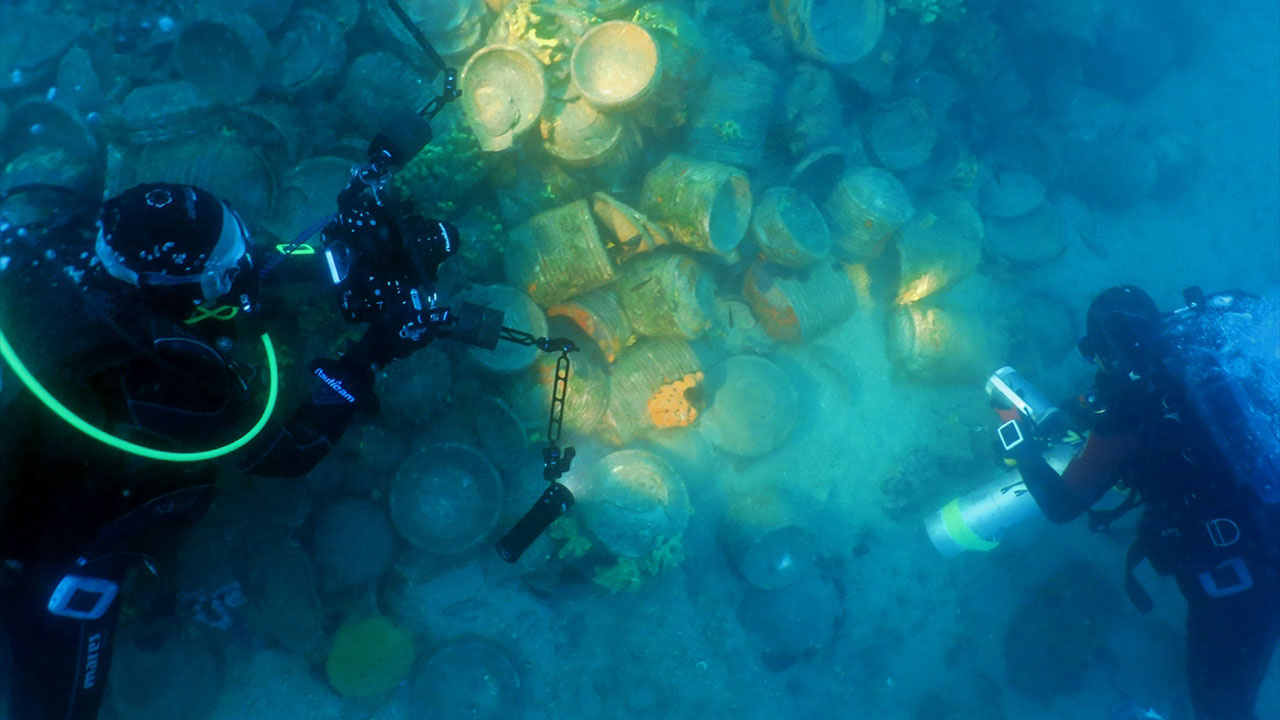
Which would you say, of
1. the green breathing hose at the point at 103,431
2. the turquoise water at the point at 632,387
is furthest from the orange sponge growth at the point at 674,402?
the green breathing hose at the point at 103,431

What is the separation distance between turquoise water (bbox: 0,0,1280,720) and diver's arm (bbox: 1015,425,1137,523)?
1656 millimetres

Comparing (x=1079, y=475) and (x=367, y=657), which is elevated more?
(x=1079, y=475)

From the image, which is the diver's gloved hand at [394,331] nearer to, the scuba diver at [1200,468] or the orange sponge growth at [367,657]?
the orange sponge growth at [367,657]

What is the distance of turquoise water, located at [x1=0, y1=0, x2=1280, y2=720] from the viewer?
4.75 metres

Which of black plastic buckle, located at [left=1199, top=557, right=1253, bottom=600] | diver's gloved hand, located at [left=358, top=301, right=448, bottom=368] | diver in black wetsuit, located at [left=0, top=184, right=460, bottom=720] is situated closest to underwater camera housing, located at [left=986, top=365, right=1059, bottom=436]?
black plastic buckle, located at [left=1199, top=557, right=1253, bottom=600]

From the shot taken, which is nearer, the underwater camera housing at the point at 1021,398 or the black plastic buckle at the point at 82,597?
the black plastic buckle at the point at 82,597

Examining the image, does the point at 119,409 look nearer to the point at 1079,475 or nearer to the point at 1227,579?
the point at 1079,475

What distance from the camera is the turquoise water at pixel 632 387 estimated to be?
475 centimetres

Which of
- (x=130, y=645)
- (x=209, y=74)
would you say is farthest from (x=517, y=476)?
(x=209, y=74)

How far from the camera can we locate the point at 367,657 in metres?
5.10

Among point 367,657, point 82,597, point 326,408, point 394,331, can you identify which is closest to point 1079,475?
point 394,331

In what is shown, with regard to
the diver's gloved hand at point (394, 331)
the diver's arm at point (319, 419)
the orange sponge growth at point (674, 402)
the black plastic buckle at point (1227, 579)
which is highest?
the diver's gloved hand at point (394, 331)

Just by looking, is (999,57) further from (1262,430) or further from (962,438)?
(1262,430)

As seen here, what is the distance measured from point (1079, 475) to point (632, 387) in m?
4.04
